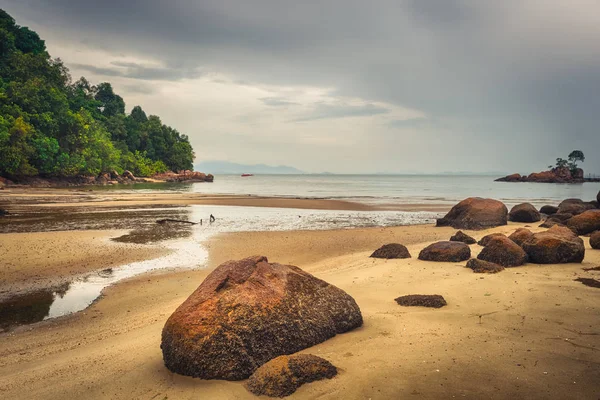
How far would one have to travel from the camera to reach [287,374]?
4176 millimetres

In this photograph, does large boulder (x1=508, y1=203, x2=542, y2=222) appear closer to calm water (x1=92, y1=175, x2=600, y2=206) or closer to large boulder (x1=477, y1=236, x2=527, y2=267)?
large boulder (x1=477, y1=236, x2=527, y2=267)

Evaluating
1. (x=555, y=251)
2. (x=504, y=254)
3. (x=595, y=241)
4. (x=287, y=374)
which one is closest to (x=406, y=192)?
(x=595, y=241)

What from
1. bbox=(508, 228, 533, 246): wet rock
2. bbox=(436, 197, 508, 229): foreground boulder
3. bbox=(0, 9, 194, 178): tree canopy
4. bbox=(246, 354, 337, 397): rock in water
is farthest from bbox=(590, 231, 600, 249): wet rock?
bbox=(0, 9, 194, 178): tree canopy

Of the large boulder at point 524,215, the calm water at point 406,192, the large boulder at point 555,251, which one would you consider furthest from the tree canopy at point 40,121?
the large boulder at point 555,251

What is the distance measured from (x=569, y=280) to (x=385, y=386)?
20.3 ft

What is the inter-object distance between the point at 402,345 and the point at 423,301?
2005mm

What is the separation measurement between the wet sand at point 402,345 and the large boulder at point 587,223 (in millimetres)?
6072

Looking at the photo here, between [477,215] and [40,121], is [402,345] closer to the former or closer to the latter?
[477,215]

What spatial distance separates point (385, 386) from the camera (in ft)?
13.6

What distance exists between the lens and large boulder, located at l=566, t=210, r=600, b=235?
1510 cm

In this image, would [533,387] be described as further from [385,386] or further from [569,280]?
[569,280]

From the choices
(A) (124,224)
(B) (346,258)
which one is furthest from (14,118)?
(B) (346,258)

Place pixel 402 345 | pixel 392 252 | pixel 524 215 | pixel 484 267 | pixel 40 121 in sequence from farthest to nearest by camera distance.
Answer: pixel 40 121 → pixel 524 215 → pixel 392 252 → pixel 484 267 → pixel 402 345

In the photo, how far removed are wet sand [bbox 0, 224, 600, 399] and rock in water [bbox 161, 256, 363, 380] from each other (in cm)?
19
